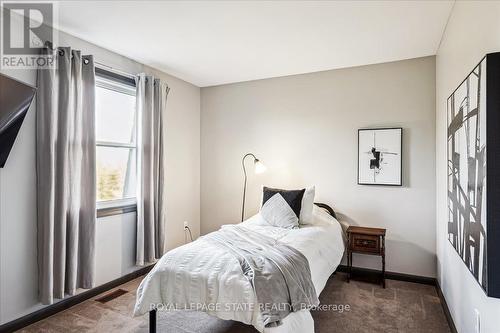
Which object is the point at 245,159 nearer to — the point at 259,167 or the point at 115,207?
the point at 259,167

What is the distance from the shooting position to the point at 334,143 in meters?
3.92

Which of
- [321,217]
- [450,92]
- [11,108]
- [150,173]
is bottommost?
[321,217]

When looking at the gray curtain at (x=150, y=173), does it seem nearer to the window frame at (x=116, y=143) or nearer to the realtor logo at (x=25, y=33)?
the window frame at (x=116, y=143)

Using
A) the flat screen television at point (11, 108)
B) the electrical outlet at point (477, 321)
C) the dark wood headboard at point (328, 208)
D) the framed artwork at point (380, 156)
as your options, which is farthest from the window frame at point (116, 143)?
the electrical outlet at point (477, 321)

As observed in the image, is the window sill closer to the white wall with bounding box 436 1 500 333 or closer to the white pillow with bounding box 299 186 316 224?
the white pillow with bounding box 299 186 316 224

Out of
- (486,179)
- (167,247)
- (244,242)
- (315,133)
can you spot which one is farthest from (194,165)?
(486,179)

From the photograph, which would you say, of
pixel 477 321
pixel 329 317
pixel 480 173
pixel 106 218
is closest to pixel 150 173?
pixel 106 218

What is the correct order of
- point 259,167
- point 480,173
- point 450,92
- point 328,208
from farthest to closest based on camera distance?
point 259,167
point 328,208
point 450,92
point 480,173

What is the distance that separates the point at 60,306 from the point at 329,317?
102 inches

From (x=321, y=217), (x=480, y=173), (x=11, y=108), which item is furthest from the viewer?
(x=321, y=217)

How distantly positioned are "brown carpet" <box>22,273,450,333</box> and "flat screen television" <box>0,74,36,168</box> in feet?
5.02

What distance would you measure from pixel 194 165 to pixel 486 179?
392 centimetres

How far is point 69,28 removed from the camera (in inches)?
109

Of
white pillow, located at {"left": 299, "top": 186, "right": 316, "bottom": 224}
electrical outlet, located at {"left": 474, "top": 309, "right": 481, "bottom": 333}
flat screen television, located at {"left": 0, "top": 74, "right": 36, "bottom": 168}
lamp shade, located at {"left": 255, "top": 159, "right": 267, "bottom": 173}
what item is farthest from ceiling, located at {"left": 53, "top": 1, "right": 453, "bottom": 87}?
electrical outlet, located at {"left": 474, "top": 309, "right": 481, "bottom": 333}
